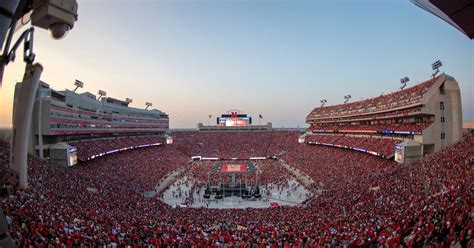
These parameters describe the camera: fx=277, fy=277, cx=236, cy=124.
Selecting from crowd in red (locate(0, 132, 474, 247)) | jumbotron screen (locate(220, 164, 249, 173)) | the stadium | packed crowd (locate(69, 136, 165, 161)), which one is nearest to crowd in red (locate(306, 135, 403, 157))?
the stadium

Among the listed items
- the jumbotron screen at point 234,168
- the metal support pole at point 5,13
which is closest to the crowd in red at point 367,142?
the jumbotron screen at point 234,168

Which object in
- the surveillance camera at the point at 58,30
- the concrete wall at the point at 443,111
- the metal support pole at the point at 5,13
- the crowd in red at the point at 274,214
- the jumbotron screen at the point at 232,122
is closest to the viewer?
the metal support pole at the point at 5,13

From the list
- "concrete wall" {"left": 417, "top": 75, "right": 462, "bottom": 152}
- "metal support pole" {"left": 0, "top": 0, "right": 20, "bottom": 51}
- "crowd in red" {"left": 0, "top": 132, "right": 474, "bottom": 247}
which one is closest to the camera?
"metal support pole" {"left": 0, "top": 0, "right": 20, "bottom": 51}

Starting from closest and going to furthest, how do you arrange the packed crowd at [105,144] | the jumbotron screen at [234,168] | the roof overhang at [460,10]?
1. the roof overhang at [460,10]
2. the jumbotron screen at [234,168]
3. the packed crowd at [105,144]

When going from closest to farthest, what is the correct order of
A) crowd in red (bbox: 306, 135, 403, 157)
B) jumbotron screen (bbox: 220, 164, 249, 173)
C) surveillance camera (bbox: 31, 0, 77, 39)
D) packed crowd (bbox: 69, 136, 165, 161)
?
surveillance camera (bbox: 31, 0, 77, 39), crowd in red (bbox: 306, 135, 403, 157), jumbotron screen (bbox: 220, 164, 249, 173), packed crowd (bbox: 69, 136, 165, 161)

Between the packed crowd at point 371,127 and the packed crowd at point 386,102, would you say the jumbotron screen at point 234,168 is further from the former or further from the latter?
the packed crowd at point 386,102

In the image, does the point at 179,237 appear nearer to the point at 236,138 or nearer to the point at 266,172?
the point at 266,172

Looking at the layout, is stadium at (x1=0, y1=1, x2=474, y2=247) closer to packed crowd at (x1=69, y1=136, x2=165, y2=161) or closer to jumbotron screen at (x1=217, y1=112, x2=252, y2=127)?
packed crowd at (x1=69, y1=136, x2=165, y2=161)
